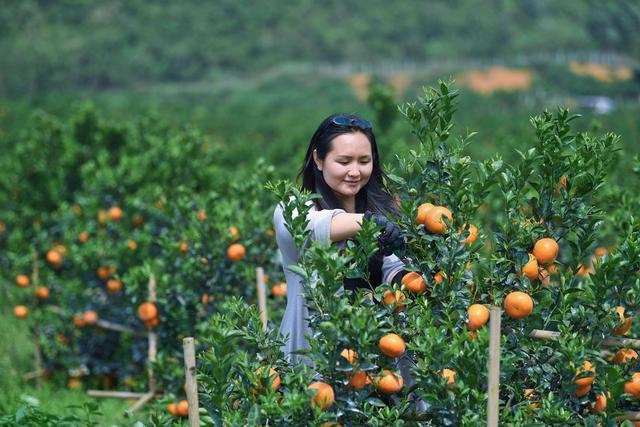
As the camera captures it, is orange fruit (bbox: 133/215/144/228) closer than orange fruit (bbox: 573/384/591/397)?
No

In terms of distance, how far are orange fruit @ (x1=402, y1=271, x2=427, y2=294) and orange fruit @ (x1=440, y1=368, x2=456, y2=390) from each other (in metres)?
0.29

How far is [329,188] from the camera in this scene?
300 cm

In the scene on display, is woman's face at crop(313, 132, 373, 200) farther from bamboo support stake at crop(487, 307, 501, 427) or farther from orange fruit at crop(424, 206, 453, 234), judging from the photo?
bamboo support stake at crop(487, 307, 501, 427)

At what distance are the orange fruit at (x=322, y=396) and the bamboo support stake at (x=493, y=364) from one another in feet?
1.67

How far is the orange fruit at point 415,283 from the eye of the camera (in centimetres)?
284

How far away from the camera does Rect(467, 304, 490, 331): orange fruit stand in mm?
2723

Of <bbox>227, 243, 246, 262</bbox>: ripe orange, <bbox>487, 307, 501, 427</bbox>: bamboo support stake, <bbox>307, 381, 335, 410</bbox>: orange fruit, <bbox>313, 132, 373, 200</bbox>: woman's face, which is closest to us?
<bbox>487, 307, 501, 427</bbox>: bamboo support stake

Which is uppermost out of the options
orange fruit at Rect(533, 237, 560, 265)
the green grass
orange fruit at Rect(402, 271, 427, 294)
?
orange fruit at Rect(533, 237, 560, 265)

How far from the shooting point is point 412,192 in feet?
9.30

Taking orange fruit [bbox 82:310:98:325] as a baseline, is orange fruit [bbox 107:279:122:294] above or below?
above

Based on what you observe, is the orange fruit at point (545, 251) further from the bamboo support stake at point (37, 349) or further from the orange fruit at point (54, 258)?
the orange fruit at point (54, 258)

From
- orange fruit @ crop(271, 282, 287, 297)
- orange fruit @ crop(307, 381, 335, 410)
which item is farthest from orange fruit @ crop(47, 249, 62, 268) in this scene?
orange fruit @ crop(307, 381, 335, 410)

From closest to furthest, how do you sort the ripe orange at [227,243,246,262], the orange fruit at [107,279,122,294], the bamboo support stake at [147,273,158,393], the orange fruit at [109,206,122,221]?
1. the ripe orange at [227,243,246,262]
2. the bamboo support stake at [147,273,158,393]
3. the orange fruit at [107,279,122,294]
4. the orange fruit at [109,206,122,221]

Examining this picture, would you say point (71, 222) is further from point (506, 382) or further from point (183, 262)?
point (506, 382)
